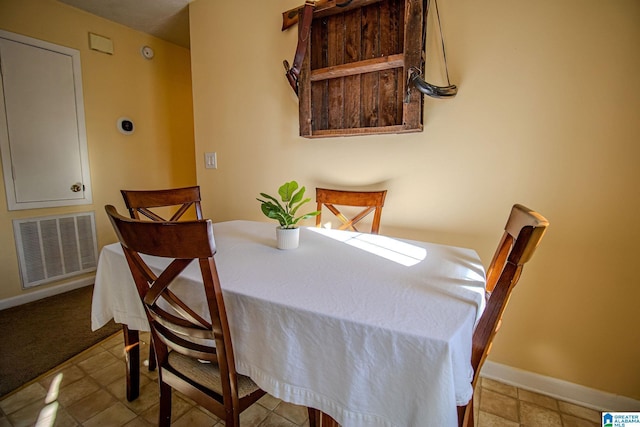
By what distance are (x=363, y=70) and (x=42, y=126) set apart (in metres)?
2.63

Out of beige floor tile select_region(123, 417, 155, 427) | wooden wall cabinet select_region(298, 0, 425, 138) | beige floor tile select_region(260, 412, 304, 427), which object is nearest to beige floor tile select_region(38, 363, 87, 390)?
beige floor tile select_region(123, 417, 155, 427)

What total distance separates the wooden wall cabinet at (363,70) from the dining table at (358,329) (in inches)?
35.9

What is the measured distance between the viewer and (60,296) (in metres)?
2.49

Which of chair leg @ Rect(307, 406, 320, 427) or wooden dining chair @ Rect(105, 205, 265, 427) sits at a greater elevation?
wooden dining chair @ Rect(105, 205, 265, 427)

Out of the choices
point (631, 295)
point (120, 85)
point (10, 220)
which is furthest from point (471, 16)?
point (10, 220)

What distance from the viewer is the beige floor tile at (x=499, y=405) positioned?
1351 millimetres

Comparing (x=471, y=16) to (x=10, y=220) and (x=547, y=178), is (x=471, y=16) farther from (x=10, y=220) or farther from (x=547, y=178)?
(x=10, y=220)

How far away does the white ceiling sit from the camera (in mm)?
2381

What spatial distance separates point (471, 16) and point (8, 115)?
10.6 feet

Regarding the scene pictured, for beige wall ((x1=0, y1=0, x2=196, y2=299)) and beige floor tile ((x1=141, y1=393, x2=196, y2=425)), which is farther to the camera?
beige wall ((x1=0, y1=0, x2=196, y2=299))

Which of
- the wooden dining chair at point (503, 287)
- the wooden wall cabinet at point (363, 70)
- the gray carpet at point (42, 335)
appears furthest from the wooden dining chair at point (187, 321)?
the wooden wall cabinet at point (363, 70)

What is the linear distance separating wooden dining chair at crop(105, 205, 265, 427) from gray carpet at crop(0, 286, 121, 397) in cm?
115

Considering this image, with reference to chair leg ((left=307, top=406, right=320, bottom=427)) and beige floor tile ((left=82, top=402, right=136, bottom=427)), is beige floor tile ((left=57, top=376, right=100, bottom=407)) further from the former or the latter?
chair leg ((left=307, top=406, right=320, bottom=427))

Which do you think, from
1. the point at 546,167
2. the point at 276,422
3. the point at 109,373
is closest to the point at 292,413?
the point at 276,422
